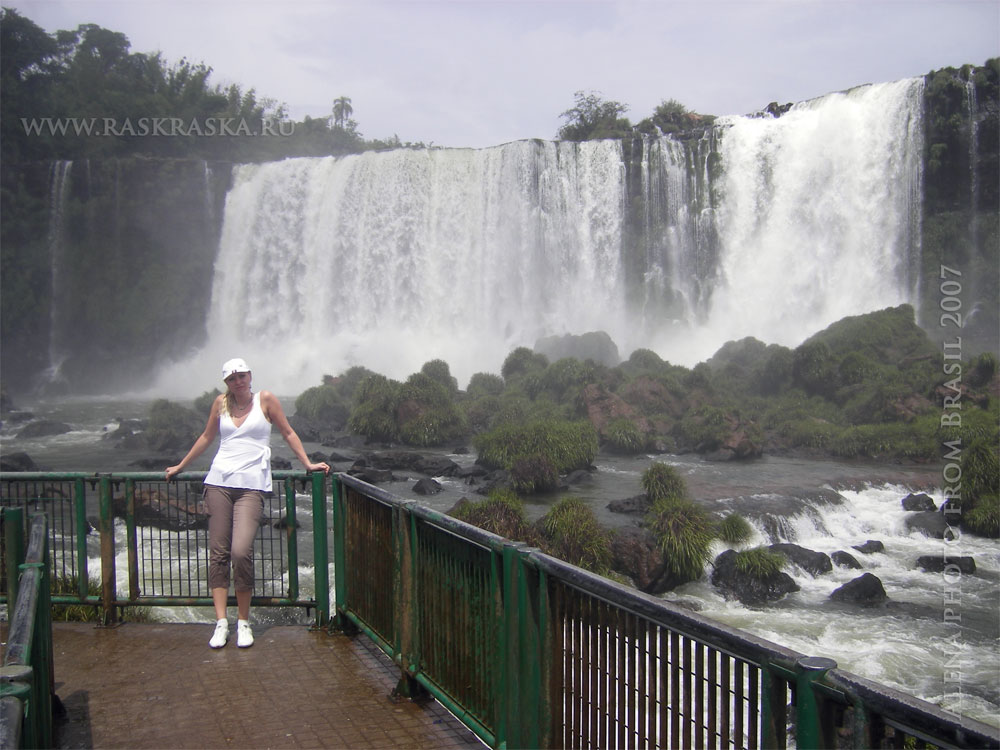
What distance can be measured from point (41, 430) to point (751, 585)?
→ 77.1ft

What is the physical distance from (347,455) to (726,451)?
8.82m

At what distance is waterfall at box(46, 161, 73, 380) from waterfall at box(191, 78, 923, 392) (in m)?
10.4

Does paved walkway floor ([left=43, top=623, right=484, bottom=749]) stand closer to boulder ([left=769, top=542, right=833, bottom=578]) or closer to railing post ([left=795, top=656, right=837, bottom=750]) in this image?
railing post ([left=795, top=656, right=837, bottom=750])

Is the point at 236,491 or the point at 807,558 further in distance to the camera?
the point at 807,558

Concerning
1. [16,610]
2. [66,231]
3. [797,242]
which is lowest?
[16,610]

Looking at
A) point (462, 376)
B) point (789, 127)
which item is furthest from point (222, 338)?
point (789, 127)

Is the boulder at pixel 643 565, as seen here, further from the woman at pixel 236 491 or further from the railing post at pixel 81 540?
the railing post at pixel 81 540

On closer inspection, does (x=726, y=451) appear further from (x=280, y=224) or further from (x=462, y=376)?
(x=280, y=224)

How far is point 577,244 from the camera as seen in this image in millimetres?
38375

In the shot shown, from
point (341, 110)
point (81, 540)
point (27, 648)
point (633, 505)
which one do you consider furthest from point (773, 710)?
point (341, 110)

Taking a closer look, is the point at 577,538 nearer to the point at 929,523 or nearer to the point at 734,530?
the point at 734,530

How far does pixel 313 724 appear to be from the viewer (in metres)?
4.55

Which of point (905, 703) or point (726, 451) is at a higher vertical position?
point (905, 703)

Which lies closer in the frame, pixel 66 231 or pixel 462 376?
pixel 462 376
